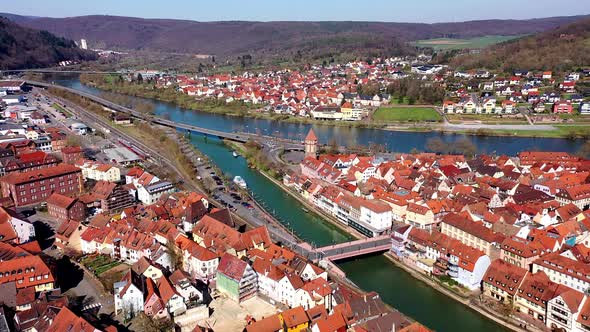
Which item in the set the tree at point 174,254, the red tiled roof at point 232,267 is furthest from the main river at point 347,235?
the tree at point 174,254

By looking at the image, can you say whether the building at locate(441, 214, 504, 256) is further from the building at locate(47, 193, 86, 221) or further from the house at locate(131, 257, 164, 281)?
the building at locate(47, 193, 86, 221)

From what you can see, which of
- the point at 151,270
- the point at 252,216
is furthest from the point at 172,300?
the point at 252,216

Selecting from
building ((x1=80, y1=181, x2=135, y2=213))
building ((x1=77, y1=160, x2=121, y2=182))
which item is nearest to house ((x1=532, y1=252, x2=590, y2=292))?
building ((x1=80, y1=181, x2=135, y2=213))

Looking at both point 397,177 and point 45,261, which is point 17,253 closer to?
point 45,261

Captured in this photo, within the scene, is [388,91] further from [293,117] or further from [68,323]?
[68,323]

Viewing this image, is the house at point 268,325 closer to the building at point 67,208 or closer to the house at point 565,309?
the house at point 565,309

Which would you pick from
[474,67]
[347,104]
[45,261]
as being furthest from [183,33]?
[45,261]
